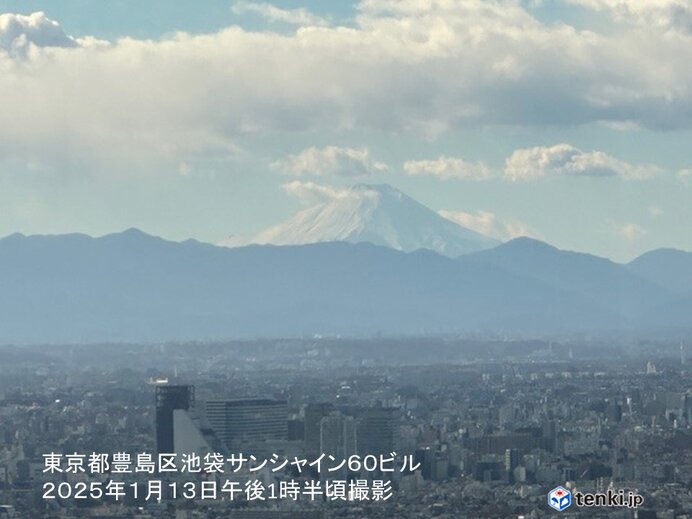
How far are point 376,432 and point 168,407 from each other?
5861 millimetres

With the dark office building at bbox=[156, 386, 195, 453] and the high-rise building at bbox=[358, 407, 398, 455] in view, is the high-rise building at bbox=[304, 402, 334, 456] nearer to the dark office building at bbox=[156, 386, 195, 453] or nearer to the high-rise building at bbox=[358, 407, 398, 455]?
the high-rise building at bbox=[358, 407, 398, 455]

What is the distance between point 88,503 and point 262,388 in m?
50.8

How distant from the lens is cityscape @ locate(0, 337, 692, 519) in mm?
44312

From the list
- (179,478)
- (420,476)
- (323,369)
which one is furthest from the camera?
(323,369)

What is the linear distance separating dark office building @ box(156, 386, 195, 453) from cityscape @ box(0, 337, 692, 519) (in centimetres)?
7

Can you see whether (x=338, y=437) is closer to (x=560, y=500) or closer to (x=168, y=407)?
(x=168, y=407)

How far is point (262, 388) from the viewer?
95000mm

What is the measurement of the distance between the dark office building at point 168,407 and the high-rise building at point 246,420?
62 centimetres

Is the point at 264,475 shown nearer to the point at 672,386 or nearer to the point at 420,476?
the point at 420,476

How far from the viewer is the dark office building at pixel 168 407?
188ft

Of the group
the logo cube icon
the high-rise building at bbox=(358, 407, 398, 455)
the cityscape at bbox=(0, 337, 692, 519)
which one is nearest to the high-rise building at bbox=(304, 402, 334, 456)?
the cityscape at bbox=(0, 337, 692, 519)

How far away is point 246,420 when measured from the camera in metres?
63.9

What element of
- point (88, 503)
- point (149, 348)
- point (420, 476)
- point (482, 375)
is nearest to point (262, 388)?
point (482, 375)

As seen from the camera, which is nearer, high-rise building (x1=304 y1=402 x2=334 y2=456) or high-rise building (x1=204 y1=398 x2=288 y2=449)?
high-rise building (x1=304 y1=402 x2=334 y2=456)
